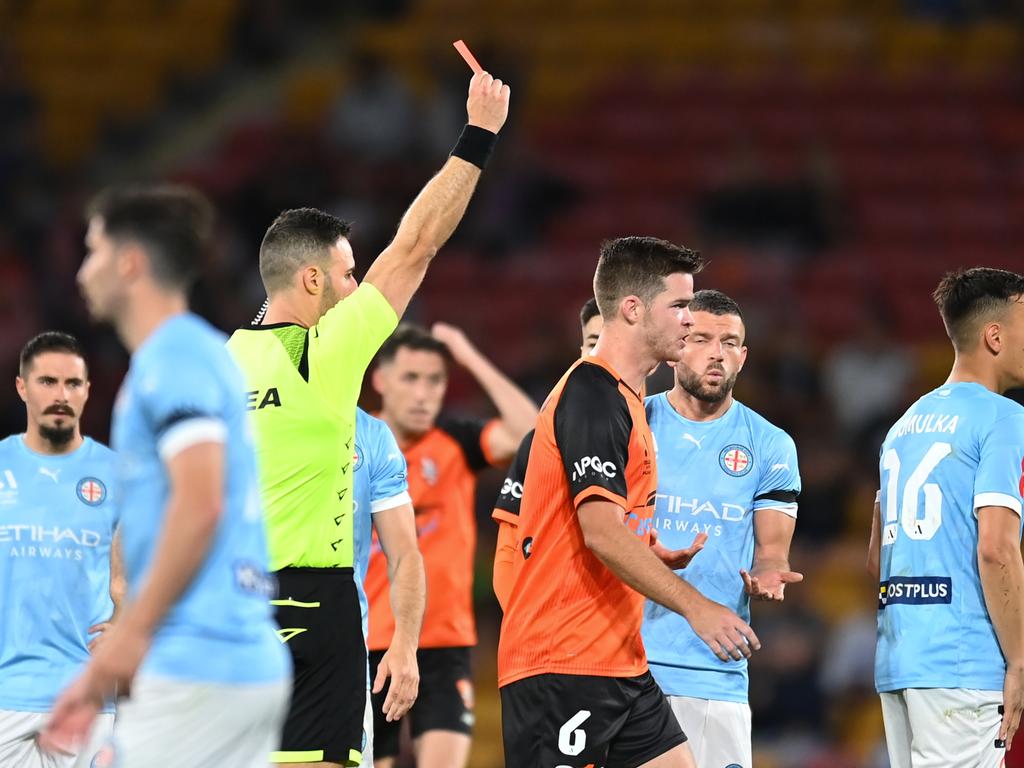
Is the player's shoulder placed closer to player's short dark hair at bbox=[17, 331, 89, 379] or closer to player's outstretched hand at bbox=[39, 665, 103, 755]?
player's short dark hair at bbox=[17, 331, 89, 379]

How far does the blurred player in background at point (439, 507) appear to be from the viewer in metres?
8.23

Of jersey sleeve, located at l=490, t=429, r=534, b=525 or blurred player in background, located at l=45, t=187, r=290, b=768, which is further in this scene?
jersey sleeve, located at l=490, t=429, r=534, b=525

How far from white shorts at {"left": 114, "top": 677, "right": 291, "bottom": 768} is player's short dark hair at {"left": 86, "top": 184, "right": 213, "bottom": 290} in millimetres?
1032

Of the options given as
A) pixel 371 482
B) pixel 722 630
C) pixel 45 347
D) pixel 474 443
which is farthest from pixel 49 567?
pixel 722 630

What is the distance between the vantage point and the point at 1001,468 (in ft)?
19.6

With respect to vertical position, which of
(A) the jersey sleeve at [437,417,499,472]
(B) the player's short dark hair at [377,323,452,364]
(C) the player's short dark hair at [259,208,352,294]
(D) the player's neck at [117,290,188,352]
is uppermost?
(B) the player's short dark hair at [377,323,452,364]

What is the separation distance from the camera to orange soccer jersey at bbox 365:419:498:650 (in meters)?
8.16

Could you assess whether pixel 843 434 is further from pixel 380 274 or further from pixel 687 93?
pixel 380 274

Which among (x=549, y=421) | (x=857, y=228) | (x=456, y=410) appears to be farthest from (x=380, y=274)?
(x=857, y=228)

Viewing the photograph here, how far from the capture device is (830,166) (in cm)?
1627

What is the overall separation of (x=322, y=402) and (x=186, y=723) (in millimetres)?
1792

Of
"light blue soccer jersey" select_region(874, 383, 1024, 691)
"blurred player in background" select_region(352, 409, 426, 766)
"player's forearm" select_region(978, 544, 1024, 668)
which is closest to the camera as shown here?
"player's forearm" select_region(978, 544, 1024, 668)

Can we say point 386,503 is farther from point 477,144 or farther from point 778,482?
point 477,144

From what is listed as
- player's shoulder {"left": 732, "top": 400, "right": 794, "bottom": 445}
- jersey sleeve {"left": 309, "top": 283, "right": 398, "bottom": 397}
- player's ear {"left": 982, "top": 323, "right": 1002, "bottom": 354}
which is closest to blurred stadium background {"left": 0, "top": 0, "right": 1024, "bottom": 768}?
player's shoulder {"left": 732, "top": 400, "right": 794, "bottom": 445}
